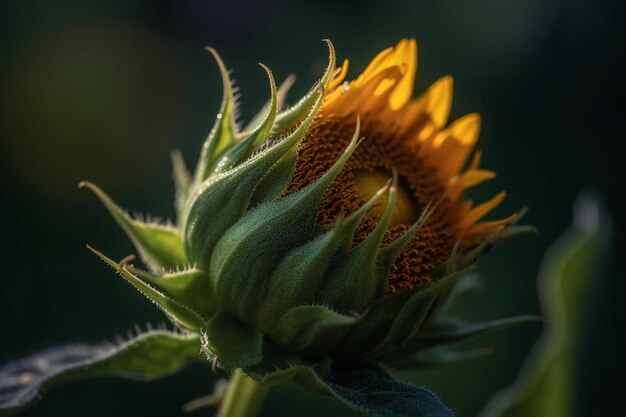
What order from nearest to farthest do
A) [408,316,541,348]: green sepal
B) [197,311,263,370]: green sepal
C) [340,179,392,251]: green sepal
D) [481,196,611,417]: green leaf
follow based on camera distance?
[340,179,392,251]: green sepal → [197,311,263,370]: green sepal → [408,316,541,348]: green sepal → [481,196,611,417]: green leaf

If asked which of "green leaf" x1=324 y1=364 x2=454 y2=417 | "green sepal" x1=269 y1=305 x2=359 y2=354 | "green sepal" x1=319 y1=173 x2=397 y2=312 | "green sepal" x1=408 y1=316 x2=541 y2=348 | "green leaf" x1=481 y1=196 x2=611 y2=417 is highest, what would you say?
"green sepal" x1=319 y1=173 x2=397 y2=312

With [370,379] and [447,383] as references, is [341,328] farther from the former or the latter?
[447,383]

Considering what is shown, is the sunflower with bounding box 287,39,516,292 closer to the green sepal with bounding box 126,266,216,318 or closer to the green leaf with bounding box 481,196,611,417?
the green sepal with bounding box 126,266,216,318

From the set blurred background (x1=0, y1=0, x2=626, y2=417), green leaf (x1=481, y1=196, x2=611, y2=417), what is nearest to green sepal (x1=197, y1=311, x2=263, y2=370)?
green leaf (x1=481, y1=196, x2=611, y2=417)

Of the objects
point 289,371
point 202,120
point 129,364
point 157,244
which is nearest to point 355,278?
point 289,371

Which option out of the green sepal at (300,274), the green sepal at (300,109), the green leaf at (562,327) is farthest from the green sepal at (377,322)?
the green leaf at (562,327)

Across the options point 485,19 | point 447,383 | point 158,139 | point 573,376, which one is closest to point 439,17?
point 485,19
